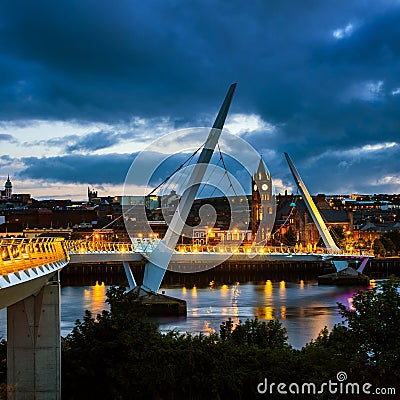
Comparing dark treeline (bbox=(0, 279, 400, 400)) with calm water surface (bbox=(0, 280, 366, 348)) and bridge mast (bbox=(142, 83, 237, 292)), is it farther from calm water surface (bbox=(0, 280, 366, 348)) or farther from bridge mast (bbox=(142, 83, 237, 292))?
bridge mast (bbox=(142, 83, 237, 292))

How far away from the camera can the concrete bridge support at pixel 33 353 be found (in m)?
10.3

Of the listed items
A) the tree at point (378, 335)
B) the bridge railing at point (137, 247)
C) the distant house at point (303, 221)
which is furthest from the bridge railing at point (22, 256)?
the distant house at point (303, 221)

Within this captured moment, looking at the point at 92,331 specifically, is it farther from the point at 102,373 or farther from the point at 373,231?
the point at 373,231

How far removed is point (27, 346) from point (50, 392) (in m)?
0.70

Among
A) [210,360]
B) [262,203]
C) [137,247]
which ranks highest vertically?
[262,203]

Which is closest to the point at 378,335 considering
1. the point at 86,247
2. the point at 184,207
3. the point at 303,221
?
the point at 184,207

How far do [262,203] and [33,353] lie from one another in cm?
6737

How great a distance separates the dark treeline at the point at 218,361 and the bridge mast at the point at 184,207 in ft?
36.3

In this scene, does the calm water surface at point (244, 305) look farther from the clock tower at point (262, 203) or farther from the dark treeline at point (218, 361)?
the clock tower at point (262, 203)

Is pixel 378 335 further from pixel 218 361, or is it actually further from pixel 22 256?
pixel 22 256

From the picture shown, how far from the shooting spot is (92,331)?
1187 cm

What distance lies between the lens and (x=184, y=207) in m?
23.4

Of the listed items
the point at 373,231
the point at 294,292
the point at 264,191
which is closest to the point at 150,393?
the point at 294,292

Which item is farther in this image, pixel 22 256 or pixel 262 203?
pixel 262 203
